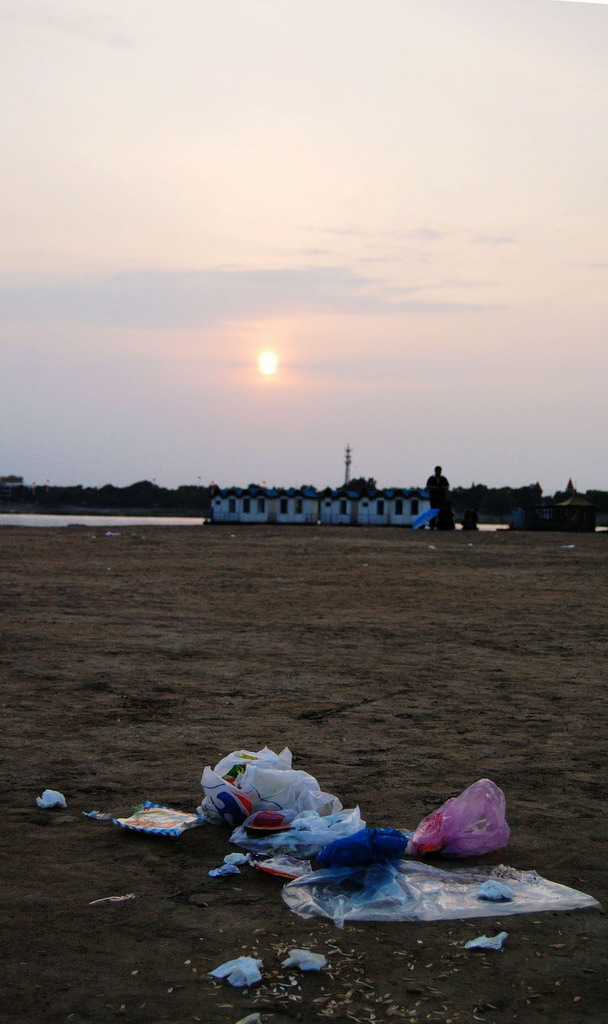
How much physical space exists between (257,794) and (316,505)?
191 feet

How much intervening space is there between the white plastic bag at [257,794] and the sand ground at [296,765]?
0.13m

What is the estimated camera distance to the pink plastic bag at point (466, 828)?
3928mm

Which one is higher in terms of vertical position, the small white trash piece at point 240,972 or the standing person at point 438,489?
the standing person at point 438,489

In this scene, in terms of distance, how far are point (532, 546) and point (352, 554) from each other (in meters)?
6.51

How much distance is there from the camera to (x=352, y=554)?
74.2ft

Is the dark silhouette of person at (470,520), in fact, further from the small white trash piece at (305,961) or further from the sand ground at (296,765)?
the small white trash piece at (305,961)

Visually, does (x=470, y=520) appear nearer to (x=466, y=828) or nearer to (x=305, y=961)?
(x=466, y=828)

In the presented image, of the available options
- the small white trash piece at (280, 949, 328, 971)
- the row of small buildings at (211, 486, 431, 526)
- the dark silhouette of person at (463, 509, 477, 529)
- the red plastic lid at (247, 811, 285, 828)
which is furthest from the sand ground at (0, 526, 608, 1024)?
the row of small buildings at (211, 486, 431, 526)

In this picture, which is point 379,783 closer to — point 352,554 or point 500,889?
point 500,889

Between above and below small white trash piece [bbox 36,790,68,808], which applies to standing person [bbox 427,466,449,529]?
above

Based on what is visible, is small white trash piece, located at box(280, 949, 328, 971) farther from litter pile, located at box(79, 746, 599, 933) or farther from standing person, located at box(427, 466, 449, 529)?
standing person, located at box(427, 466, 449, 529)

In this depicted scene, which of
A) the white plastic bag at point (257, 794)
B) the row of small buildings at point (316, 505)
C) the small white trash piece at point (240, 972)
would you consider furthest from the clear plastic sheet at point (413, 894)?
the row of small buildings at point (316, 505)

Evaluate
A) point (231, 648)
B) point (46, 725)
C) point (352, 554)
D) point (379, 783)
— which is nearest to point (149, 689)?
point (46, 725)

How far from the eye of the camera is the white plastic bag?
13.8 ft
